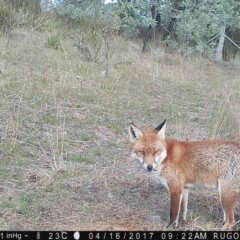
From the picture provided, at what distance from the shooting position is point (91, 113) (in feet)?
26.5

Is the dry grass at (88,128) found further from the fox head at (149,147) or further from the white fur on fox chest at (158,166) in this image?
the fox head at (149,147)

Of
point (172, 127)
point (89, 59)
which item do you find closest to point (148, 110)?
point (172, 127)

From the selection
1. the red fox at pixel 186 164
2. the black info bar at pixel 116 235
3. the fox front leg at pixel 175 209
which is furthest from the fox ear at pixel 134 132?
the black info bar at pixel 116 235

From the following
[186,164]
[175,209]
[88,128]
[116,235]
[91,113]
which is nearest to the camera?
[116,235]

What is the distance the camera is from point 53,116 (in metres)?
7.54

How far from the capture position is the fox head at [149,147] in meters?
4.34

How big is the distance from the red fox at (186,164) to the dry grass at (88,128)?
0.30 metres

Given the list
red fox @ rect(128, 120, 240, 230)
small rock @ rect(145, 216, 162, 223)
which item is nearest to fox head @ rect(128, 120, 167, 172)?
red fox @ rect(128, 120, 240, 230)

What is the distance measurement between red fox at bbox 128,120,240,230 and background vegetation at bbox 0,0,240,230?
1.03ft

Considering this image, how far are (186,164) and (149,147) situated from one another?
383mm

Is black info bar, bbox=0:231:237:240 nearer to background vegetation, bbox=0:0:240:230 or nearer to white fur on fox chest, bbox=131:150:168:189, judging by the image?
background vegetation, bbox=0:0:240:230

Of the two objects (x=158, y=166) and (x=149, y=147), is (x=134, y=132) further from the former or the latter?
(x=158, y=166)

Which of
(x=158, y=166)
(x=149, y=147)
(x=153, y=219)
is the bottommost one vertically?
(x=153, y=219)

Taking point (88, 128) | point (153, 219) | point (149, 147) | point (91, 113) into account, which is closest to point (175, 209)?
point (153, 219)
